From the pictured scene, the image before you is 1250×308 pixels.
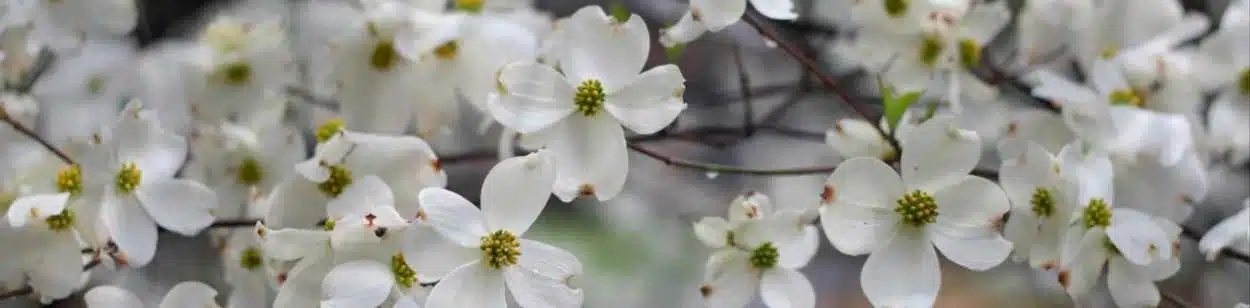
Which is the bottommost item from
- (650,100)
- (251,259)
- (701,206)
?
(701,206)

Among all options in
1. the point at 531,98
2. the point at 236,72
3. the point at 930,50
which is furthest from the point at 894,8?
the point at 236,72

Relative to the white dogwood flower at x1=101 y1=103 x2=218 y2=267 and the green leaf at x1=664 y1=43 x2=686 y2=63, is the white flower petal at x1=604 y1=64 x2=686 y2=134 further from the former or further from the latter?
the white dogwood flower at x1=101 y1=103 x2=218 y2=267

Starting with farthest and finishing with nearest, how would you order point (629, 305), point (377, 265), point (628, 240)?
1. point (628, 240)
2. point (629, 305)
3. point (377, 265)

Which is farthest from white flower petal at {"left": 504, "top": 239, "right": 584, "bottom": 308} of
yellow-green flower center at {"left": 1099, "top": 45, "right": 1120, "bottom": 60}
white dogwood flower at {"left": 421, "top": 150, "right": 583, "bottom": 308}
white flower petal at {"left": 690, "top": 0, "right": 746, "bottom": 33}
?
yellow-green flower center at {"left": 1099, "top": 45, "right": 1120, "bottom": 60}

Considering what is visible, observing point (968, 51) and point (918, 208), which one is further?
point (968, 51)

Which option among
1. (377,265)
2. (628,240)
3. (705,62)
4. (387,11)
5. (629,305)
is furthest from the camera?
(705,62)

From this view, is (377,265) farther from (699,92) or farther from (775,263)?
(699,92)

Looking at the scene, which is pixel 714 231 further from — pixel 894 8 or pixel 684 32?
pixel 894 8

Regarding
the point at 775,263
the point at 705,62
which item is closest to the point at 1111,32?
the point at 775,263
